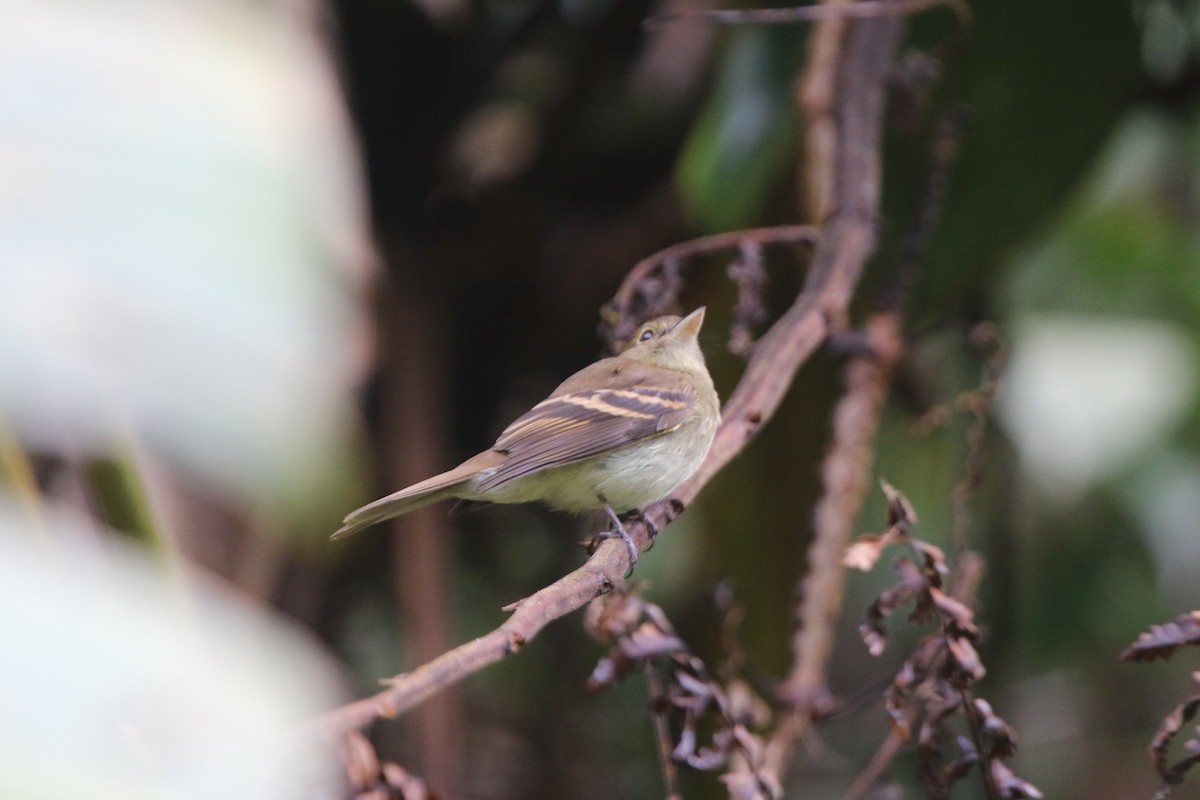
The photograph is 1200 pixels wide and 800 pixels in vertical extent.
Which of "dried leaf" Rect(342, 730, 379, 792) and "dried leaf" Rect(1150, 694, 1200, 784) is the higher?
"dried leaf" Rect(342, 730, 379, 792)

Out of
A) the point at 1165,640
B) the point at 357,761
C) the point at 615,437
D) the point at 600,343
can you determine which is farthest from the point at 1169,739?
the point at 600,343

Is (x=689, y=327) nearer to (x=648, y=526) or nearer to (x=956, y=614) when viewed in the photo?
(x=648, y=526)

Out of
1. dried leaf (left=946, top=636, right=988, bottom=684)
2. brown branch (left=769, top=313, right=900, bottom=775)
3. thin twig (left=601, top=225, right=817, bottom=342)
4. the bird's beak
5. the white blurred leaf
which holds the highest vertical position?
the white blurred leaf

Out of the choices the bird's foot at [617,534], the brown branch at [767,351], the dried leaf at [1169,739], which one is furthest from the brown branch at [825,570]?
the dried leaf at [1169,739]

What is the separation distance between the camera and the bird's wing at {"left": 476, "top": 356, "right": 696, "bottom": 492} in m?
1.92

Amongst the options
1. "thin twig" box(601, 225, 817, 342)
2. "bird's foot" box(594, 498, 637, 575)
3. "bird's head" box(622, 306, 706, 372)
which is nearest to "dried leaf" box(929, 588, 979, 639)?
"bird's foot" box(594, 498, 637, 575)

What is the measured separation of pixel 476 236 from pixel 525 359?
0.39 meters

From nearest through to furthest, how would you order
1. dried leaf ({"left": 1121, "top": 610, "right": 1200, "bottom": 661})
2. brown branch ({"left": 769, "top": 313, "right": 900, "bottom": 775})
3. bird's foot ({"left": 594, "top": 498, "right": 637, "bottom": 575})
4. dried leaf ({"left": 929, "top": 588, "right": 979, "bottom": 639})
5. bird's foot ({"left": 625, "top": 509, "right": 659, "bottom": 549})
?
dried leaf ({"left": 1121, "top": 610, "right": 1200, "bottom": 661}), dried leaf ({"left": 929, "top": 588, "right": 979, "bottom": 639}), bird's foot ({"left": 594, "top": 498, "right": 637, "bottom": 575}), bird's foot ({"left": 625, "top": 509, "right": 659, "bottom": 549}), brown branch ({"left": 769, "top": 313, "right": 900, "bottom": 775})

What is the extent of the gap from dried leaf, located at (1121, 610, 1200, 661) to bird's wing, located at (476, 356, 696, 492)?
34.6 inches

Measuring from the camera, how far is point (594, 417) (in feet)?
7.07

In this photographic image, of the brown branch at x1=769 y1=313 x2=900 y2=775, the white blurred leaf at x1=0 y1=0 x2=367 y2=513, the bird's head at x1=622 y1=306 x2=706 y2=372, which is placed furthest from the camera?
the bird's head at x1=622 y1=306 x2=706 y2=372

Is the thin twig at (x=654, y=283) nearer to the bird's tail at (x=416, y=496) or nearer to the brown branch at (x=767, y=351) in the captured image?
the brown branch at (x=767, y=351)

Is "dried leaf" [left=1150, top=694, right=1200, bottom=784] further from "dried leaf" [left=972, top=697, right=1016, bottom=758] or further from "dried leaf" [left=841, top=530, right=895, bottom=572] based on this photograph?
"dried leaf" [left=841, top=530, right=895, bottom=572]

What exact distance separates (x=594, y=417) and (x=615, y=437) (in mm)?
62
